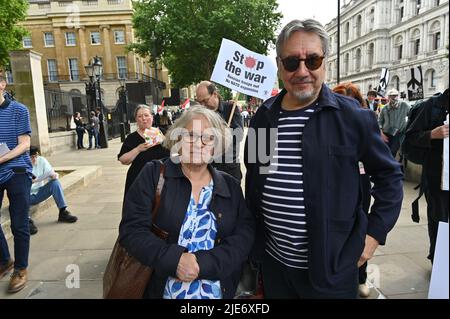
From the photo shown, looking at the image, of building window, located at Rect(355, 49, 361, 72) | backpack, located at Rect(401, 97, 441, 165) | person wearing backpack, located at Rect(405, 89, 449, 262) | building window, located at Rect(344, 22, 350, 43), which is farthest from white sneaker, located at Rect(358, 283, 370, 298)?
building window, located at Rect(344, 22, 350, 43)

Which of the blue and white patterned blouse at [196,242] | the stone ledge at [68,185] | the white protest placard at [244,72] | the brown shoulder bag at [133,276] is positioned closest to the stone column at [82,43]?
the stone ledge at [68,185]

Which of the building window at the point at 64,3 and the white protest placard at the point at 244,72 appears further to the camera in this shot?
the building window at the point at 64,3

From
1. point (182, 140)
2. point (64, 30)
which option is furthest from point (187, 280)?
point (64, 30)

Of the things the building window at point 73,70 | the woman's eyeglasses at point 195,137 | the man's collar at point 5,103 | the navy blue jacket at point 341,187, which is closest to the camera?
the navy blue jacket at point 341,187

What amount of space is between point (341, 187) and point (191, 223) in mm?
766

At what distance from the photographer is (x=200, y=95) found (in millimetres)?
3664

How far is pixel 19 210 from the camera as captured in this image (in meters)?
3.09

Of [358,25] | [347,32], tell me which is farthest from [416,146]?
[347,32]

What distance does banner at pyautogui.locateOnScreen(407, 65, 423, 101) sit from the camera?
8.02 meters

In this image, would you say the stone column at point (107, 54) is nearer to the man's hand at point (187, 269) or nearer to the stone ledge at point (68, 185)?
the stone ledge at point (68, 185)

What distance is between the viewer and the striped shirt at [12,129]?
2984 millimetres

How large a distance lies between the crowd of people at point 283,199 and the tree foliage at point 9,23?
2447cm

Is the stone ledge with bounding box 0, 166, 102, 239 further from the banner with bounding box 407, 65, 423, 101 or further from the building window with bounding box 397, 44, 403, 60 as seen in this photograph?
the building window with bounding box 397, 44, 403, 60
